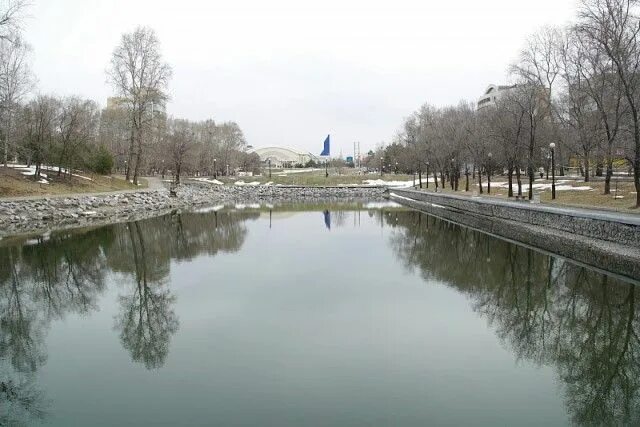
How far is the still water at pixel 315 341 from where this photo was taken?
22.6 ft

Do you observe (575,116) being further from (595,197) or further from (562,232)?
(562,232)

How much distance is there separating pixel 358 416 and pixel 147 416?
2711 millimetres

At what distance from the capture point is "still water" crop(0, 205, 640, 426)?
271 inches

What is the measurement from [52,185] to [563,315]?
39.9m

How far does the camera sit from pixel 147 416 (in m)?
6.60

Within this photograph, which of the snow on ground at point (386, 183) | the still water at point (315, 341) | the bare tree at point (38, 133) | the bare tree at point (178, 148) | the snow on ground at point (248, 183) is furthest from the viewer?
the snow on ground at point (386, 183)

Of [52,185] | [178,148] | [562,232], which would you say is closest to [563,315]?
[562,232]

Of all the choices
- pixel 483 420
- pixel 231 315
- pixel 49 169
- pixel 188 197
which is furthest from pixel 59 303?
pixel 188 197

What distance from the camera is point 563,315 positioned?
11562 mm

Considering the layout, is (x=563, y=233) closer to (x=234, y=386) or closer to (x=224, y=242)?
(x=224, y=242)

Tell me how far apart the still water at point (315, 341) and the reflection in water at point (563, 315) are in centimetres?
4

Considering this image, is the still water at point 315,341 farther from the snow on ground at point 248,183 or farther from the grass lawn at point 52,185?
the snow on ground at point 248,183

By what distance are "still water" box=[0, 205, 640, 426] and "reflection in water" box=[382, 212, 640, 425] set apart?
0.04 metres

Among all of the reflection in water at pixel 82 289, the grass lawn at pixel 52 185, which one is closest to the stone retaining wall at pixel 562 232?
the reflection in water at pixel 82 289
